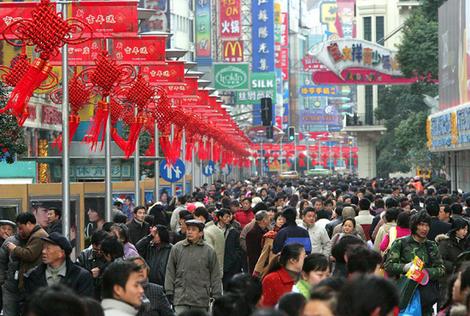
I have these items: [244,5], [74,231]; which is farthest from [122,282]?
[244,5]

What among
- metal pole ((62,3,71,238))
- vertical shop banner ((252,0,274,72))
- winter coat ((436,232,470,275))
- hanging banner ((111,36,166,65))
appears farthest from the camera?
vertical shop banner ((252,0,274,72))

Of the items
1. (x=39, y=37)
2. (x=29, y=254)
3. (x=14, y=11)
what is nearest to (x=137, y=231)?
(x=14, y=11)

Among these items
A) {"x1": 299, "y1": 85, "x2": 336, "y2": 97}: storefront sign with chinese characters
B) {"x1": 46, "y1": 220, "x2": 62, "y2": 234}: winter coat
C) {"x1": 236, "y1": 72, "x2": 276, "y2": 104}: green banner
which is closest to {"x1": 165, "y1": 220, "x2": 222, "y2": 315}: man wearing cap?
{"x1": 46, "y1": 220, "x2": 62, "y2": 234}: winter coat

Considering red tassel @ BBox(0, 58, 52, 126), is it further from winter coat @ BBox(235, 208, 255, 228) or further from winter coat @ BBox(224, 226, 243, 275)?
winter coat @ BBox(235, 208, 255, 228)

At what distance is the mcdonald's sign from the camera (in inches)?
3939

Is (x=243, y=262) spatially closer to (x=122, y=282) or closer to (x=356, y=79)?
(x=122, y=282)

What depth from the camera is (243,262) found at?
64.1 ft

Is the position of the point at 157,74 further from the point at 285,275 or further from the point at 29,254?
the point at 285,275

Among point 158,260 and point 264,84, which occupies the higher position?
point 264,84

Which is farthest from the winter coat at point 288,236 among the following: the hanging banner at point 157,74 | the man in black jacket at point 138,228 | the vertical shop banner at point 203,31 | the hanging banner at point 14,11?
the vertical shop banner at point 203,31

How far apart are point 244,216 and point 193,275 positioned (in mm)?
9330

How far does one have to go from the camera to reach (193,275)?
14859 mm

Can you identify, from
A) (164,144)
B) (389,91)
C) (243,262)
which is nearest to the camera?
(243,262)

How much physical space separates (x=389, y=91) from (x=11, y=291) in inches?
2911
